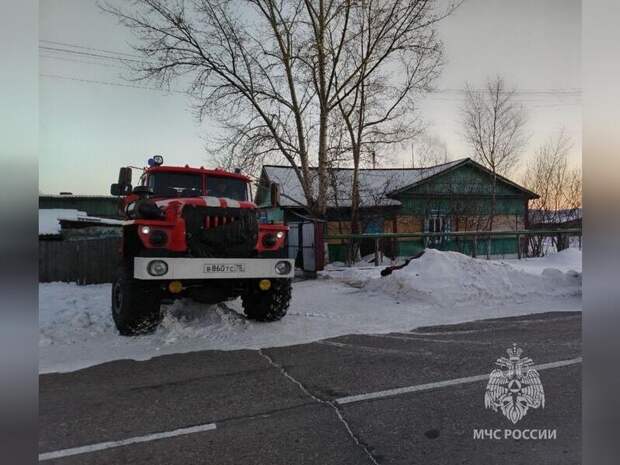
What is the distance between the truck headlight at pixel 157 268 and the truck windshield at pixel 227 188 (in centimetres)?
64

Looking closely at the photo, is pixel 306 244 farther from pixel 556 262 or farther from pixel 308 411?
pixel 556 262

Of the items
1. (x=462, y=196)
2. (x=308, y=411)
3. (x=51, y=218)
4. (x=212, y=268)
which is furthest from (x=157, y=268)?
(x=462, y=196)

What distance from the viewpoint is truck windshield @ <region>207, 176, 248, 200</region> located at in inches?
102

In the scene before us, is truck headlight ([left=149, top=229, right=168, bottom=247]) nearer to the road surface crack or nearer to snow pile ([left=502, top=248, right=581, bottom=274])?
the road surface crack

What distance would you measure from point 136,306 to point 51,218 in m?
1.66

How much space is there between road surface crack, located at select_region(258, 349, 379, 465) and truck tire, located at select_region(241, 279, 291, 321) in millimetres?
513

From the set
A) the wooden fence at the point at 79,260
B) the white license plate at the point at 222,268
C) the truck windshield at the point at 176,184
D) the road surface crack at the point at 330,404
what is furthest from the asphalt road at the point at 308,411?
the truck windshield at the point at 176,184

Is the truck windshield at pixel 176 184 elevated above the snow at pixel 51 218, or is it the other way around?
the truck windshield at pixel 176 184

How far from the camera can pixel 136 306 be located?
2.65 metres

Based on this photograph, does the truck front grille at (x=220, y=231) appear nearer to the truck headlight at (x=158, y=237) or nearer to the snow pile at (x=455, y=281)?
the truck headlight at (x=158, y=237)

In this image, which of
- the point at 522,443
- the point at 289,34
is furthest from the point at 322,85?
the point at 522,443

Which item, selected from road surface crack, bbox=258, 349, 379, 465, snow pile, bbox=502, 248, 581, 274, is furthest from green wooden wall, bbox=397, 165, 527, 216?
road surface crack, bbox=258, 349, 379, 465

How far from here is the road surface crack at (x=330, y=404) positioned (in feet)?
4.40

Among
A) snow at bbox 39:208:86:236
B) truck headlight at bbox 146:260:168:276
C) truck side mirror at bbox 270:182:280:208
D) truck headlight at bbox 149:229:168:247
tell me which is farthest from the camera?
truck side mirror at bbox 270:182:280:208
